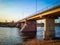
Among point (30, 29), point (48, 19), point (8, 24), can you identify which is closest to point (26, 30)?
point (30, 29)

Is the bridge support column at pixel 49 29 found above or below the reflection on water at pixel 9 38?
above

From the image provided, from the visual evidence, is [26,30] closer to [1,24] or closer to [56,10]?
[56,10]

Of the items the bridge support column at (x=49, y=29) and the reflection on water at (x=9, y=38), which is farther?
the bridge support column at (x=49, y=29)

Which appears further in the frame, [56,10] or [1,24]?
[1,24]

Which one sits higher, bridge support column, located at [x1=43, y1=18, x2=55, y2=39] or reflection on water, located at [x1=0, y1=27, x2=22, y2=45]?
bridge support column, located at [x1=43, y1=18, x2=55, y2=39]

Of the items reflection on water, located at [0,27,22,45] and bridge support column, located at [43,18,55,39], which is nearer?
reflection on water, located at [0,27,22,45]

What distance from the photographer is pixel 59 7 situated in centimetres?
2373

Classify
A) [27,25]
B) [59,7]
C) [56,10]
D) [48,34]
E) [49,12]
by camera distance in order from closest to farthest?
[59,7] < [56,10] < [49,12] < [48,34] < [27,25]

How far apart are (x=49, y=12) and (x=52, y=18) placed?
514cm

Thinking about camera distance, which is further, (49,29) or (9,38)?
(9,38)

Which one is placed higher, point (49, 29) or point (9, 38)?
point (49, 29)

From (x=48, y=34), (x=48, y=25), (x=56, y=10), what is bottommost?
(x=48, y=34)

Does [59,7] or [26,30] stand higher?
[59,7]

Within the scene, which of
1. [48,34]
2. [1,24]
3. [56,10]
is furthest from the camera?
[1,24]
